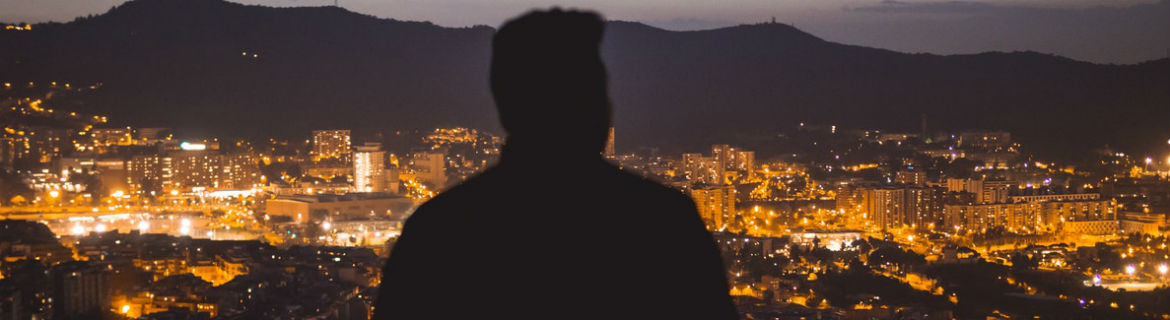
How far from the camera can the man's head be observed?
0.52 meters

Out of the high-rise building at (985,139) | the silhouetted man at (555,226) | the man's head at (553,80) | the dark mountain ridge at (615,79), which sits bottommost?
the silhouetted man at (555,226)

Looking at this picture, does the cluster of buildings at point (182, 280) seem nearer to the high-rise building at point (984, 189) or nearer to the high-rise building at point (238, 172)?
the high-rise building at point (238, 172)

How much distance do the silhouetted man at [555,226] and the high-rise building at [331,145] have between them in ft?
75.6

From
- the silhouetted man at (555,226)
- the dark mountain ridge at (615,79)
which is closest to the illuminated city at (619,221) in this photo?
the silhouetted man at (555,226)

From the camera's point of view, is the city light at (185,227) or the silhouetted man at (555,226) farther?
the city light at (185,227)

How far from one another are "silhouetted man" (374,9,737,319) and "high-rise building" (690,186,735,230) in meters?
15.5

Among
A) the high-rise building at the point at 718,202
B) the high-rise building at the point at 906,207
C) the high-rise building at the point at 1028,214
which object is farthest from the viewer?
the high-rise building at the point at 906,207

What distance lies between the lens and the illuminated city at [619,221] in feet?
30.5

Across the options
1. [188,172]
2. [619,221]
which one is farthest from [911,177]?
[619,221]

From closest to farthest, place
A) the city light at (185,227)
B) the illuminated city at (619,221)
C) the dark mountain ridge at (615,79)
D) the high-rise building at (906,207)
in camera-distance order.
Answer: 1. the illuminated city at (619,221)
2. the city light at (185,227)
3. the high-rise building at (906,207)
4. the dark mountain ridge at (615,79)

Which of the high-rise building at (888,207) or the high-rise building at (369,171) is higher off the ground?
the high-rise building at (369,171)

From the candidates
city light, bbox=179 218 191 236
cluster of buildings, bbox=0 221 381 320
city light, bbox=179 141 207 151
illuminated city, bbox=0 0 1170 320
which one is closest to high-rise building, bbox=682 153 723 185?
illuminated city, bbox=0 0 1170 320

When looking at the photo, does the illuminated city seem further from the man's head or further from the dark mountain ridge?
the dark mountain ridge

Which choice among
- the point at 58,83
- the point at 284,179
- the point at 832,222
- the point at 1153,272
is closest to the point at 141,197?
the point at 284,179
